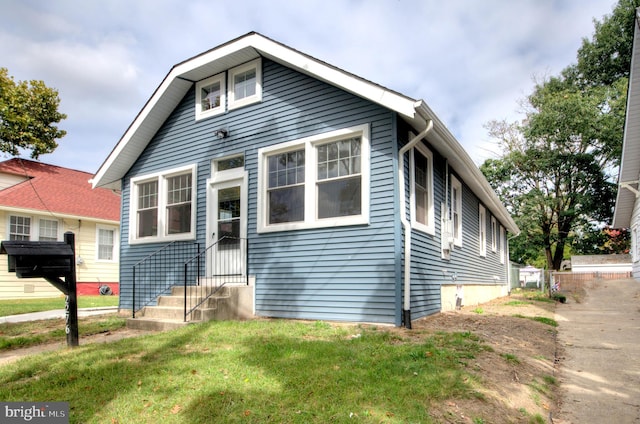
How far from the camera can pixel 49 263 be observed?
4801 mm

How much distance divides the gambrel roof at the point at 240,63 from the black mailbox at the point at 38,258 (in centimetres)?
469

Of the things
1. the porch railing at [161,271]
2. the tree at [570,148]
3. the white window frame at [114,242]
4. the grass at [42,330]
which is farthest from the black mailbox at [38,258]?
the tree at [570,148]

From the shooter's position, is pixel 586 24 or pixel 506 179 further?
pixel 586 24

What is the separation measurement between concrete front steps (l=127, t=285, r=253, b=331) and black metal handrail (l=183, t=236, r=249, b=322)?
13cm

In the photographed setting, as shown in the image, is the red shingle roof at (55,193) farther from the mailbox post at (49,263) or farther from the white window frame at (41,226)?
the mailbox post at (49,263)

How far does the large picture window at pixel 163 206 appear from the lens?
9266 mm

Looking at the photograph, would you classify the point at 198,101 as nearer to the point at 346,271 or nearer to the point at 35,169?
the point at 346,271

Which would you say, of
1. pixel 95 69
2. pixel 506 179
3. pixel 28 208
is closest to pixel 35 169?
pixel 28 208

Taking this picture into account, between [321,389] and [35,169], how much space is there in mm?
18582

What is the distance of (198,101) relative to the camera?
9352 mm

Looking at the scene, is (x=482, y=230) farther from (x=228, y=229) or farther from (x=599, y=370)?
(x=599, y=370)

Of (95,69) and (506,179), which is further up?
(95,69)

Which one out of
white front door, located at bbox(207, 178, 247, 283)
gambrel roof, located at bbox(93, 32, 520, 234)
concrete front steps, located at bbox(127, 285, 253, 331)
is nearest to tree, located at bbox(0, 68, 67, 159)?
gambrel roof, located at bbox(93, 32, 520, 234)

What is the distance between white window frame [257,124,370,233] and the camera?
6848 mm
